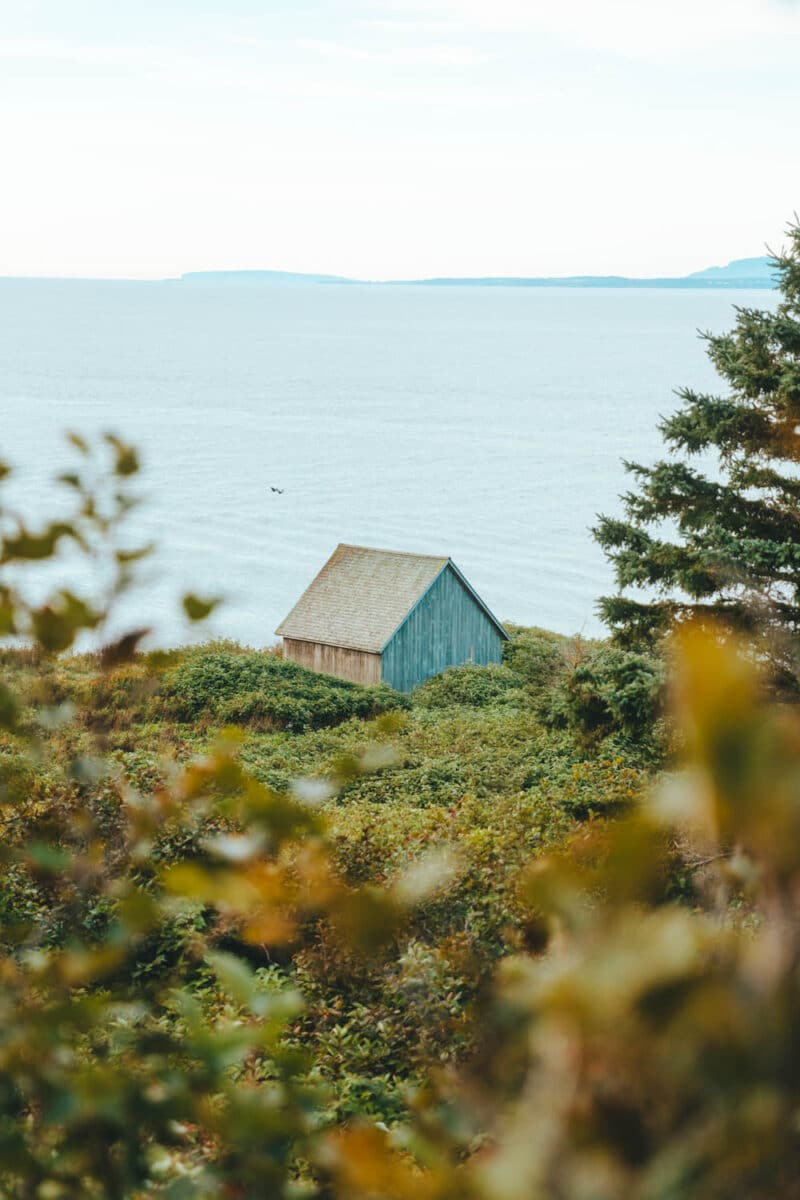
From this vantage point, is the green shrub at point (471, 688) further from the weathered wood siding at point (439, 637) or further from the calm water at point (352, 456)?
the calm water at point (352, 456)

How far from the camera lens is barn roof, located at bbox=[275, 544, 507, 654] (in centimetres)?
Result: 3177

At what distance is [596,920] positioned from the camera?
1040mm

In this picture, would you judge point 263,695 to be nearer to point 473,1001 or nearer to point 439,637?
point 439,637

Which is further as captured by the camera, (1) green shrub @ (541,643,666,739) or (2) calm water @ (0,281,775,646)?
(2) calm water @ (0,281,775,646)

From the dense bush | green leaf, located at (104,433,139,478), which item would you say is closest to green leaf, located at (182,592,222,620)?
green leaf, located at (104,433,139,478)

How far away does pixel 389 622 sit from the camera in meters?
31.6

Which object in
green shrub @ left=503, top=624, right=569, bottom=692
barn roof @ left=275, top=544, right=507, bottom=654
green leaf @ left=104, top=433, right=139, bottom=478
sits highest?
green leaf @ left=104, top=433, right=139, bottom=478

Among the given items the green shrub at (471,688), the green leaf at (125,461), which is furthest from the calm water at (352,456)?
the green shrub at (471,688)

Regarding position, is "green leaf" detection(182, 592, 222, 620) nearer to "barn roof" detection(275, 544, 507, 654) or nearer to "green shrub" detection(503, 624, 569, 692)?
"green shrub" detection(503, 624, 569, 692)

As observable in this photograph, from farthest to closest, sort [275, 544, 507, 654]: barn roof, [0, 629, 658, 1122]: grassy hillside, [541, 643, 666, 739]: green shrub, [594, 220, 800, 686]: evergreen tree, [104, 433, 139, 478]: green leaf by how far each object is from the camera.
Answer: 1. [275, 544, 507, 654]: barn roof
2. [594, 220, 800, 686]: evergreen tree
3. [541, 643, 666, 739]: green shrub
4. [0, 629, 658, 1122]: grassy hillside
5. [104, 433, 139, 478]: green leaf

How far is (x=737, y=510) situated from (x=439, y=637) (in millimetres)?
17096

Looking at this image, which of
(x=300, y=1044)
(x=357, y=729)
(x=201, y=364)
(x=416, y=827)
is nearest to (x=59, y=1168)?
(x=300, y=1044)

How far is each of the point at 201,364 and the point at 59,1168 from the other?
16384cm

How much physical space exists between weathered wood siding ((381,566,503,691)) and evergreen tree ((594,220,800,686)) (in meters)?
14.8
